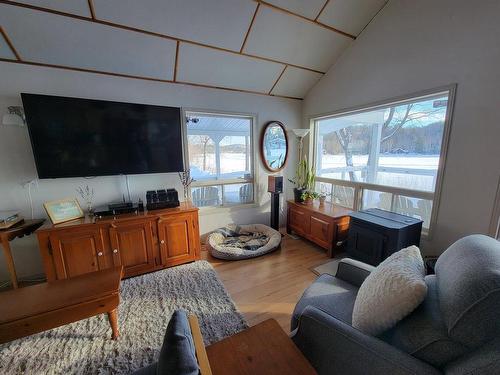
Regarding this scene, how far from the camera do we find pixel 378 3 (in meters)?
2.33

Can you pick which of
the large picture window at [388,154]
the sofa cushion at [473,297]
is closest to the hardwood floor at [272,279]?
the large picture window at [388,154]

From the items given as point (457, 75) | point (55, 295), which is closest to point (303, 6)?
point (457, 75)

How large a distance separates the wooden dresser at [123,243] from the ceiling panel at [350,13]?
2.71 meters

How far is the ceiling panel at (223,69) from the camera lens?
2.43m

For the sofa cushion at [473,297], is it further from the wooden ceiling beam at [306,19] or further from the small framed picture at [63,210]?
the small framed picture at [63,210]

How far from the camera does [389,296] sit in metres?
0.93

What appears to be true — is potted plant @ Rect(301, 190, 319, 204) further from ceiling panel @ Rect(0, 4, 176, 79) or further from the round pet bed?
ceiling panel @ Rect(0, 4, 176, 79)

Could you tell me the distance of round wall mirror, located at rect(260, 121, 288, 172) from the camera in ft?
11.4

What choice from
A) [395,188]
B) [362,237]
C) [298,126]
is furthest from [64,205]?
[395,188]

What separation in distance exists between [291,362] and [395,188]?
239 cm

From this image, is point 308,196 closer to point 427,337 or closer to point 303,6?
point 303,6

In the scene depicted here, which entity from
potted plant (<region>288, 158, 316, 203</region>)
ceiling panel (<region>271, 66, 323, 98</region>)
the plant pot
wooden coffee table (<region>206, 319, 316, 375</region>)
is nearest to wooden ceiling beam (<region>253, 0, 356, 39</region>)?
ceiling panel (<region>271, 66, 323, 98</region>)

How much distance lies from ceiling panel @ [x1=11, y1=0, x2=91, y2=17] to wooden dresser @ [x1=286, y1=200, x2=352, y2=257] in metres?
3.18

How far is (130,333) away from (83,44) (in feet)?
8.73
